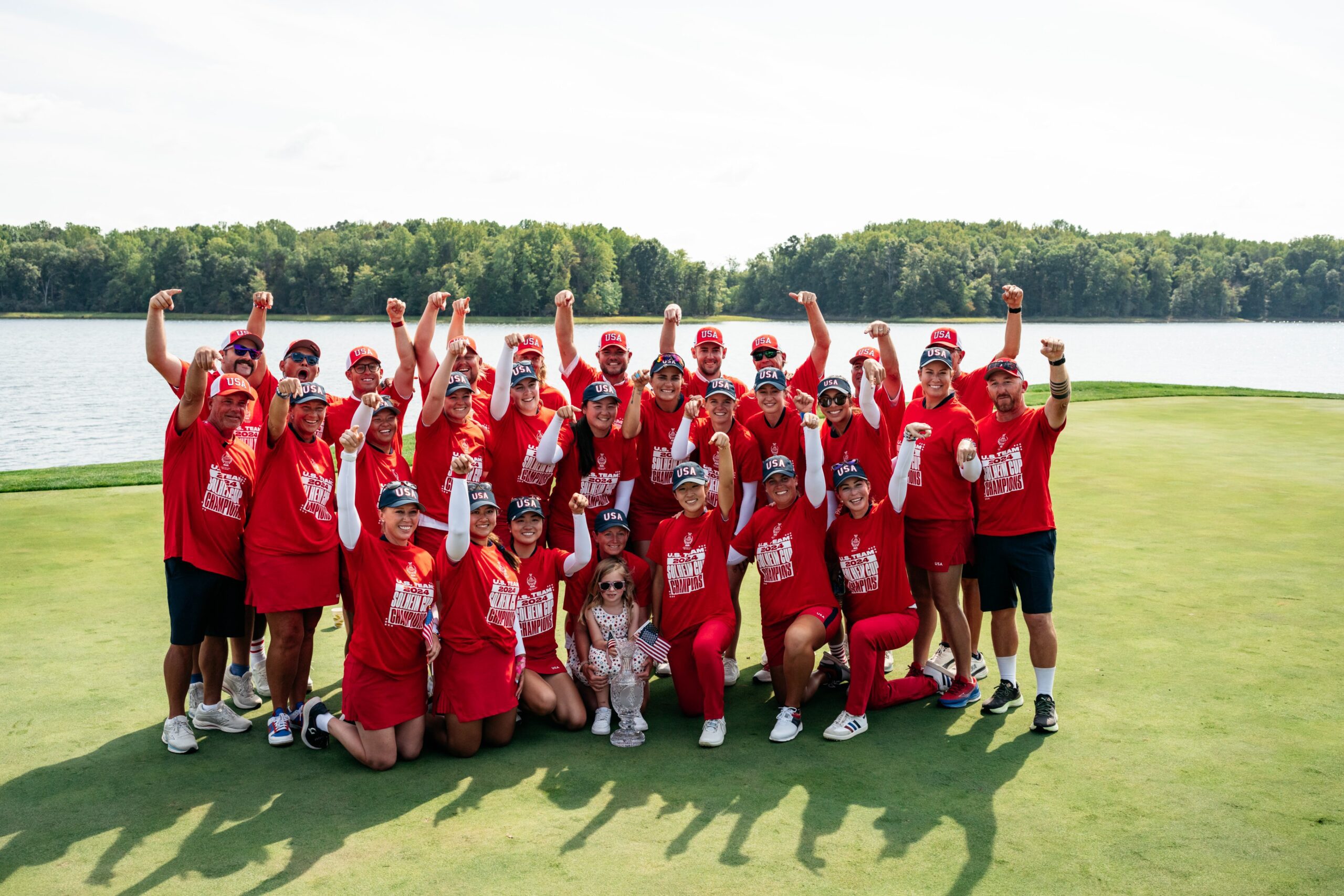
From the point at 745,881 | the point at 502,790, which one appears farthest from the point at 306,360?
the point at 745,881

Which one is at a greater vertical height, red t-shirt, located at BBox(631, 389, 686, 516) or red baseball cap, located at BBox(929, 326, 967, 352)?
red baseball cap, located at BBox(929, 326, 967, 352)

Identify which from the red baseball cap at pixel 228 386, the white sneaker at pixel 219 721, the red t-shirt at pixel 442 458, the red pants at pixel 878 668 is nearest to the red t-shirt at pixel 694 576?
the red pants at pixel 878 668

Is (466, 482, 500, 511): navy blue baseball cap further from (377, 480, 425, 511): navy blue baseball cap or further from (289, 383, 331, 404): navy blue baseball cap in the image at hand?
(289, 383, 331, 404): navy blue baseball cap

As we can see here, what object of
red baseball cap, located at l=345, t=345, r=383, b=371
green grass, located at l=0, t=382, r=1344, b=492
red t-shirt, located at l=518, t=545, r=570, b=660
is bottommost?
green grass, located at l=0, t=382, r=1344, b=492

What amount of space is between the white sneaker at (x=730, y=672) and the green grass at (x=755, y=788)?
0.10m

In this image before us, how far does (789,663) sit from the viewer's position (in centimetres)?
608

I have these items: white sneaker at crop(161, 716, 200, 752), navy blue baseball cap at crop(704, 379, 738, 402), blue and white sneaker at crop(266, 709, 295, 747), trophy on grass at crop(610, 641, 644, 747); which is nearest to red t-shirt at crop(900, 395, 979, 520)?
navy blue baseball cap at crop(704, 379, 738, 402)

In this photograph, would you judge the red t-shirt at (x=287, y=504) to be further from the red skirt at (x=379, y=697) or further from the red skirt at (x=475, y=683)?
the red skirt at (x=475, y=683)

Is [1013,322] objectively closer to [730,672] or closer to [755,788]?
[730,672]

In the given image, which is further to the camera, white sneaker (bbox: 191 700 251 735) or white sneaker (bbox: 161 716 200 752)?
white sneaker (bbox: 191 700 251 735)

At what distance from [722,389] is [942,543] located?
1.80 m

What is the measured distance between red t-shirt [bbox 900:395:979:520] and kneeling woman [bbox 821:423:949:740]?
0.10 metres

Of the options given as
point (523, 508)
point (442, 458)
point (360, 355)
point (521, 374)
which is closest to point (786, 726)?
point (523, 508)

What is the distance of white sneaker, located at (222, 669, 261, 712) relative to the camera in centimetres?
657
